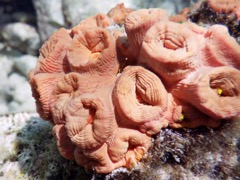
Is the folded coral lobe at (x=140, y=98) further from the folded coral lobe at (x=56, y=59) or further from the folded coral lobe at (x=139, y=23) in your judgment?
the folded coral lobe at (x=56, y=59)

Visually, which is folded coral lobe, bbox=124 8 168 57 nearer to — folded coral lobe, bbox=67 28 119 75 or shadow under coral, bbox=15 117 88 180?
folded coral lobe, bbox=67 28 119 75

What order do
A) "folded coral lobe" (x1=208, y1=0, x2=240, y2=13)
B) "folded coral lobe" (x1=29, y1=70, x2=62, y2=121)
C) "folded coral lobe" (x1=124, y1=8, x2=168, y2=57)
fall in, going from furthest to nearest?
"folded coral lobe" (x1=208, y1=0, x2=240, y2=13)
"folded coral lobe" (x1=29, y1=70, x2=62, y2=121)
"folded coral lobe" (x1=124, y1=8, x2=168, y2=57)

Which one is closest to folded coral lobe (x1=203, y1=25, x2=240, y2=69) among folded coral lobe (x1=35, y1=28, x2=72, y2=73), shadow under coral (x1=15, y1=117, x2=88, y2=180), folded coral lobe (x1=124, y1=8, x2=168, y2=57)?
folded coral lobe (x1=124, y1=8, x2=168, y2=57)

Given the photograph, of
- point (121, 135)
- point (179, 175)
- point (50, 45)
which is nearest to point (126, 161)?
point (121, 135)

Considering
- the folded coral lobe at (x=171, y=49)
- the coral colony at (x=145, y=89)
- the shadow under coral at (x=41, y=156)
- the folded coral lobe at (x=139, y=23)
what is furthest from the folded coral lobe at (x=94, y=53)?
the shadow under coral at (x=41, y=156)

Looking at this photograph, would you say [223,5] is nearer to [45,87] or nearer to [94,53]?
[94,53]

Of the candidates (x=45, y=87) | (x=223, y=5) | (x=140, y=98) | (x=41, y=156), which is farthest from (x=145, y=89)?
(x=41, y=156)

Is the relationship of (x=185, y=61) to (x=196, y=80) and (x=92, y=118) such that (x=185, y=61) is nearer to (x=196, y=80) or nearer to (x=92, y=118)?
(x=196, y=80)
